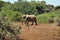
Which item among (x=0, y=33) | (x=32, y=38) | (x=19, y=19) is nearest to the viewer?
(x=0, y=33)

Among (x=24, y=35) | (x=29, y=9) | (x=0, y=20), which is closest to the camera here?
(x=0, y=20)

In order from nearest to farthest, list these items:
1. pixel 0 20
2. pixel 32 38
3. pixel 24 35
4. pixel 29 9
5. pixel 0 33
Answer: pixel 0 33 < pixel 0 20 < pixel 32 38 < pixel 24 35 < pixel 29 9

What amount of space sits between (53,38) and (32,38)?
3.75 ft

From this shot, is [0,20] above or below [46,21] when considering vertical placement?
above

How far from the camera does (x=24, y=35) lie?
→ 12625mm

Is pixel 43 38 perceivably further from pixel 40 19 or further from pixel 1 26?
pixel 40 19

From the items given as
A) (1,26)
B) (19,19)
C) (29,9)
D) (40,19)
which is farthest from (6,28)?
(29,9)

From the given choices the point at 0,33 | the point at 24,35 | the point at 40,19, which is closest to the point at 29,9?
the point at 40,19

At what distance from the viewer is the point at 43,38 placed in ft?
39.4

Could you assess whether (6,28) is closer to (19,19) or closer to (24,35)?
(24,35)

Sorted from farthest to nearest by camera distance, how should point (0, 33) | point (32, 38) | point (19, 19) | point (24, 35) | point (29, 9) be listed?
point (29, 9) < point (19, 19) < point (24, 35) < point (32, 38) < point (0, 33)

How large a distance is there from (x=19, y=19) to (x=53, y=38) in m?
12.4

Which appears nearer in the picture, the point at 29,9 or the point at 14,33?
the point at 14,33

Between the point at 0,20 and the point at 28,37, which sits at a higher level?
the point at 0,20
